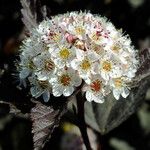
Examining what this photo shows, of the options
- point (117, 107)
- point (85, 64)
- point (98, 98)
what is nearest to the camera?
point (85, 64)

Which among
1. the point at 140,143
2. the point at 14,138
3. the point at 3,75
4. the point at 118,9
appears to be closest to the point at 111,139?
the point at 140,143

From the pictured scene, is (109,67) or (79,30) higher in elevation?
(79,30)

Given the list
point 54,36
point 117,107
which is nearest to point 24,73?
point 54,36

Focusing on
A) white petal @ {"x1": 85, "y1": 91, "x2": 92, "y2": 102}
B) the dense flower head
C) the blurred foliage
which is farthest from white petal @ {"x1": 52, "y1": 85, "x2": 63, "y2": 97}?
the blurred foliage

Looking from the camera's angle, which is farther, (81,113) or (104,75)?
(81,113)

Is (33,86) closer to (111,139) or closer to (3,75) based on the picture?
(3,75)

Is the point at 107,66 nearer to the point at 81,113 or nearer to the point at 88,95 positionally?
the point at 88,95

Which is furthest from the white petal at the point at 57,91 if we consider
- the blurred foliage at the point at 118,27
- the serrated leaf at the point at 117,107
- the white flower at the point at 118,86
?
the blurred foliage at the point at 118,27

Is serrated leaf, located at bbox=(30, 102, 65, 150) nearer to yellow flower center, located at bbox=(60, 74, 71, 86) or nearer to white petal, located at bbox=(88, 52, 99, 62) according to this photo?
yellow flower center, located at bbox=(60, 74, 71, 86)
